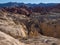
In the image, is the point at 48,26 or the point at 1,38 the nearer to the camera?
the point at 1,38

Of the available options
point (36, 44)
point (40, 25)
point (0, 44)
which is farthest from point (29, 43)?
point (40, 25)

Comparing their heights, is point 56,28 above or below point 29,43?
below

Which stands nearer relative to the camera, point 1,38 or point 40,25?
point 1,38

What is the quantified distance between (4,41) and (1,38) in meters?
0.33

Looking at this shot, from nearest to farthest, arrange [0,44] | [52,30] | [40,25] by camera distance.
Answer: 1. [0,44]
2. [52,30]
3. [40,25]

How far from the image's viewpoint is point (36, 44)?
345 inches

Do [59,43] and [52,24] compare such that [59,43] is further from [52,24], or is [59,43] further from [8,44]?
[52,24]

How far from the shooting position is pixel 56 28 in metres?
25.4

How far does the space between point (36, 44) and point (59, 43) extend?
1235mm

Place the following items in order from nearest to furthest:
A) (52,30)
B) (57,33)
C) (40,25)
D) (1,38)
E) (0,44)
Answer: (0,44), (1,38), (57,33), (52,30), (40,25)

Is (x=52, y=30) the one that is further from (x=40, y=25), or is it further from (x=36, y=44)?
(x=36, y=44)

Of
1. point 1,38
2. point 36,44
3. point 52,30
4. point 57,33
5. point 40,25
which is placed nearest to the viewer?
point 1,38

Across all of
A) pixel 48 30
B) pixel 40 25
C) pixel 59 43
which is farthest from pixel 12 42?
pixel 40 25

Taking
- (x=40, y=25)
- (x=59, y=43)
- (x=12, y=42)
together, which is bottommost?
(x=40, y=25)
